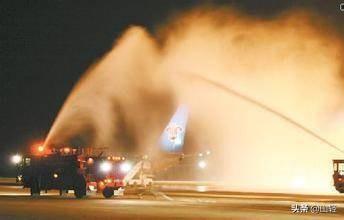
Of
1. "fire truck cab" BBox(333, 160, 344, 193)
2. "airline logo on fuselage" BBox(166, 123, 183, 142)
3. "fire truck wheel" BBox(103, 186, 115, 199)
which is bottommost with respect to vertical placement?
"fire truck wheel" BBox(103, 186, 115, 199)

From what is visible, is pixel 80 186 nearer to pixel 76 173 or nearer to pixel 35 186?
pixel 76 173

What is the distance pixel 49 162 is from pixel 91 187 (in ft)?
11.1

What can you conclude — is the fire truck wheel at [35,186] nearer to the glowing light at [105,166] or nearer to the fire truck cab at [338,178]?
the glowing light at [105,166]

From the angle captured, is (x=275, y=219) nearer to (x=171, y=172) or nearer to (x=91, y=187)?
(x=91, y=187)

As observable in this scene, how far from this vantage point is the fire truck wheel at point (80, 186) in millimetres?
45906

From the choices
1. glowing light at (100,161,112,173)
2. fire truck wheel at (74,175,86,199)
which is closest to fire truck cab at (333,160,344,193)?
glowing light at (100,161,112,173)

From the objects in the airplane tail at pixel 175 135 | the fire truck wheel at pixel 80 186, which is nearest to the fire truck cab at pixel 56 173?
the fire truck wheel at pixel 80 186

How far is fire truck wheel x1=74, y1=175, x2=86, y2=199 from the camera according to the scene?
45906 millimetres

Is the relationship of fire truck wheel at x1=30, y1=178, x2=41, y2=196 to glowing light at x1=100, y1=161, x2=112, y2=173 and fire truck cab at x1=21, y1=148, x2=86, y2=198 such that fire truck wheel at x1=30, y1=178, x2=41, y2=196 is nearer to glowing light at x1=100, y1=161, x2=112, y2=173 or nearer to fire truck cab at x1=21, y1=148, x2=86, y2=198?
fire truck cab at x1=21, y1=148, x2=86, y2=198

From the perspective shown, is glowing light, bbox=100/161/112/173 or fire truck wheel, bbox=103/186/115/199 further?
glowing light, bbox=100/161/112/173

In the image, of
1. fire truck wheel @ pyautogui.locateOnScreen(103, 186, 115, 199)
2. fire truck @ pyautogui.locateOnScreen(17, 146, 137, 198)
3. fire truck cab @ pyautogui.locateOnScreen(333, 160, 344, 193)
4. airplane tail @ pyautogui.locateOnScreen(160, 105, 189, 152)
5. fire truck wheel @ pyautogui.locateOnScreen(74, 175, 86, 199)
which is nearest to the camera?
fire truck wheel @ pyautogui.locateOnScreen(74, 175, 86, 199)

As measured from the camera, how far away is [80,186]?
151 ft

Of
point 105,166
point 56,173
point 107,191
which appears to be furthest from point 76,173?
point 107,191

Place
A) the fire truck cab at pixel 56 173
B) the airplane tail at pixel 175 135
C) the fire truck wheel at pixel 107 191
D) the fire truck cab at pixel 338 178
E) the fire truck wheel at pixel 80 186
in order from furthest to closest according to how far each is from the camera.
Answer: the airplane tail at pixel 175 135, the fire truck cab at pixel 338 178, the fire truck wheel at pixel 107 191, the fire truck cab at pixel 56 173, the fire truck wheel at pixel 80 186
